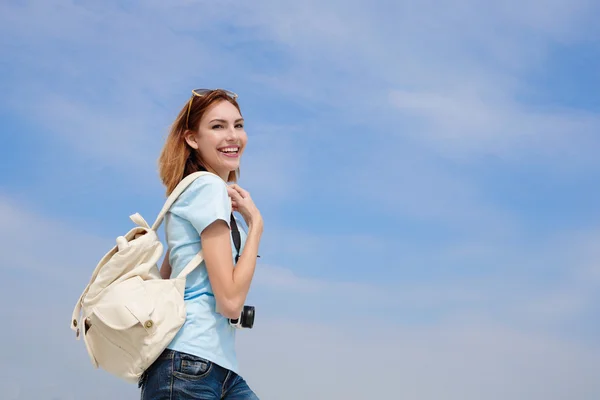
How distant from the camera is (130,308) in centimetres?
362

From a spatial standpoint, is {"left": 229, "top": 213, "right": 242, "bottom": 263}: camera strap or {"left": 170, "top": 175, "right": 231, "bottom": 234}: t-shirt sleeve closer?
{"left": 170, "top": 175, "right": 231, "bottom": 234}: t-shirt sleeve

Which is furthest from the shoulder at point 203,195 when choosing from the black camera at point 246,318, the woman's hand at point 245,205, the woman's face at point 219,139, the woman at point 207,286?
the black camera at point 246,318

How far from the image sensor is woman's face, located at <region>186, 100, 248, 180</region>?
4340 mm

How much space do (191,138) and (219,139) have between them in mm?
199

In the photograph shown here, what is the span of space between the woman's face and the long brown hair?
0.13 ft

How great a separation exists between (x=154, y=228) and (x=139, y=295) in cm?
48

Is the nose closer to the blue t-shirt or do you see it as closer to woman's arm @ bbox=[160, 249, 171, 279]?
the blue t-shirt

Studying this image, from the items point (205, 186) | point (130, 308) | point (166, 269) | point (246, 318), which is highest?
point (205, 186)

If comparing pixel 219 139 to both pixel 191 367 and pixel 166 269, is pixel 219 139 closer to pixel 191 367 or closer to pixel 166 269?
pixel 166 269

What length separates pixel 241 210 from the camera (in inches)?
160

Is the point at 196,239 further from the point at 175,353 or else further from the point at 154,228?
the point at 175,353

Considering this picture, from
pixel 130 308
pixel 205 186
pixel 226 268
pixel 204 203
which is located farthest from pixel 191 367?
pixel 205 186

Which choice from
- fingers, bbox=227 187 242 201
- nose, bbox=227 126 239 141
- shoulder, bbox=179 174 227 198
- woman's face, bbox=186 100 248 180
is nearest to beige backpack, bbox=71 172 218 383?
shoulder, bbox=179 174 227 198

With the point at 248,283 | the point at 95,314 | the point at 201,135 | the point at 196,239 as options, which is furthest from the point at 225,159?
the point at 95,314
